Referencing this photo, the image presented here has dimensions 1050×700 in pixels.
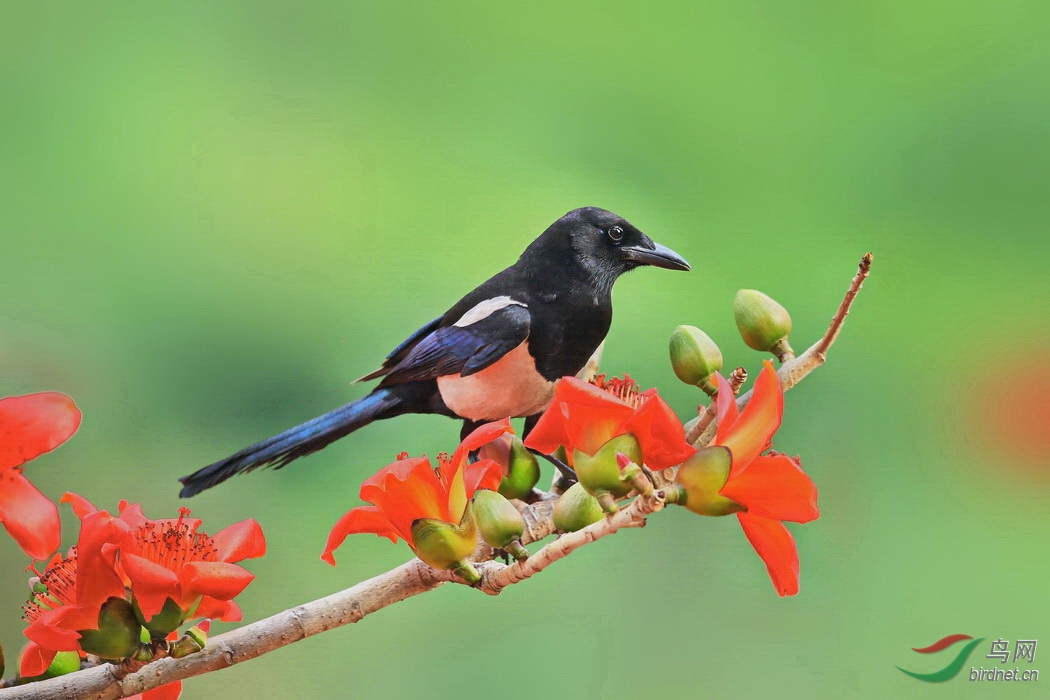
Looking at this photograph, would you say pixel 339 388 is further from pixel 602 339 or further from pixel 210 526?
pixel 602 339

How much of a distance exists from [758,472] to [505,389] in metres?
0.29

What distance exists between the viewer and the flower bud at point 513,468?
1.43 ft

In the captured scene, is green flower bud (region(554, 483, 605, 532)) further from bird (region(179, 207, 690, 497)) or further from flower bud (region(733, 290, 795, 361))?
bird (region(179, 207, 690, 497))

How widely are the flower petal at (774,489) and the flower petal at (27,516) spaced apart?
0.25 m

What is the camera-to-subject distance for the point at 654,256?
62 cm

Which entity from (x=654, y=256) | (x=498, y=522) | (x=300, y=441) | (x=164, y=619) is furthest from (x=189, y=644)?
(x=654, y=256)

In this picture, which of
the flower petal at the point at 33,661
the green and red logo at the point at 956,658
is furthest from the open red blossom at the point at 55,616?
the green and red logo at the point at 956,658

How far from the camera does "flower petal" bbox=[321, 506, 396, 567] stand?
0.38m

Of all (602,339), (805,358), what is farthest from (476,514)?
(602,339)

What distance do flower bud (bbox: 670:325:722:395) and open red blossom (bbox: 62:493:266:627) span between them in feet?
0.57

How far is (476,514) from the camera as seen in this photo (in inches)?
14.8

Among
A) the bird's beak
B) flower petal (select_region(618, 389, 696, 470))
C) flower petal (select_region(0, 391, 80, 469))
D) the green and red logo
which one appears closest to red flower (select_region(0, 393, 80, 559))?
flower petal (select_region(0, 391, 80, 469))

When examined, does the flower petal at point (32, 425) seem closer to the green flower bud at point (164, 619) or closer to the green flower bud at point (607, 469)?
the green flower bud at point (164, 619)

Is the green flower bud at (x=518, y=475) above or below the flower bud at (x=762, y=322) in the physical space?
below
